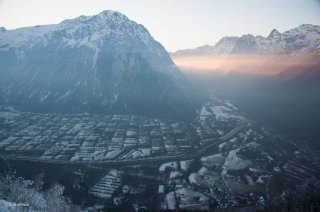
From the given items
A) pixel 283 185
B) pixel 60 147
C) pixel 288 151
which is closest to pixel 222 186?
pixel 283 185

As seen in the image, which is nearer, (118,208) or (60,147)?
(118,208)

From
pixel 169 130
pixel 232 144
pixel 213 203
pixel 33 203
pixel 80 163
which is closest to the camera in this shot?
pixel 33 203

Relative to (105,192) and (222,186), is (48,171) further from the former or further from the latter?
(222,186)

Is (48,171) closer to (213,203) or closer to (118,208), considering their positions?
(118,208)

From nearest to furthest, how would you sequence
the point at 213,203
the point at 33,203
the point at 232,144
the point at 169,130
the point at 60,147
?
the point at 33,203 < the point at 213,203 < the point at 60,147 < the point at 232,144 < the point at 169,130

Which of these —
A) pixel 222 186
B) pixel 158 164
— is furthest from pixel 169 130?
pixel 222 186

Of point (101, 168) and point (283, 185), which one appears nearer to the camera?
point (283, 185)

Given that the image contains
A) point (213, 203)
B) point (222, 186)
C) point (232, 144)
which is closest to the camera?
point (213, 203)

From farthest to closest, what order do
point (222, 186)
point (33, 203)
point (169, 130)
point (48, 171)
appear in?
point (169, 130), point (48, 171), point (222, 186), point (33, 203)
